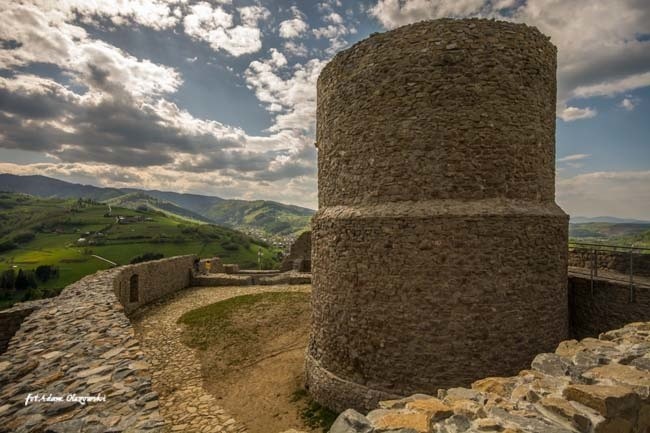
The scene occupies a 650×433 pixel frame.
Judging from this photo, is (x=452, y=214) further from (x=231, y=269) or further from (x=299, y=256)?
(x=231, y=269)

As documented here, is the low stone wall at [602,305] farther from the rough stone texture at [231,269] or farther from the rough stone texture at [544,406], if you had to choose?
the rough stone texture at [231,269]

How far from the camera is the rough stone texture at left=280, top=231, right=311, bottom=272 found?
27.2 meters

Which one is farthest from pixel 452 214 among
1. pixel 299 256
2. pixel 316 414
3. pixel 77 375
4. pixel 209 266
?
pixel 209 266

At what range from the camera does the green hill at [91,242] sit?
6356cm

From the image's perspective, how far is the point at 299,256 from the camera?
92.0 ft

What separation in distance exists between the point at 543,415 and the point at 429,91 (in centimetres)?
708

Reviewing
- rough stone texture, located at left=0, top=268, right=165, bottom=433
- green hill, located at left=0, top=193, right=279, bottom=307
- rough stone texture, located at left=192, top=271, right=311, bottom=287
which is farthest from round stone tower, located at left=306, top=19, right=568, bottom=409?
green hill, located at left=0, top=193, right=279, bottom=307

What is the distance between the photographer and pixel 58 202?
15512cm

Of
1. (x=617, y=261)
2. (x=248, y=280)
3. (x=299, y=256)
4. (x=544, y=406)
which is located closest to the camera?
(x=544, y=406)

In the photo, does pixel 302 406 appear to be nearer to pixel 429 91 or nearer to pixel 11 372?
pixel 11 372

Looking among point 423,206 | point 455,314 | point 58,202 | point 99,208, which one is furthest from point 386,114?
point 58,202

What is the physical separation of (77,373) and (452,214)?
7.62 metres

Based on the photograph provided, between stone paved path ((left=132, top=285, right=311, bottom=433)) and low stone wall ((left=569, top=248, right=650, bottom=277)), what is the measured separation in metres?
12.0

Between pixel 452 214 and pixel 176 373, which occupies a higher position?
pixel 452 214
